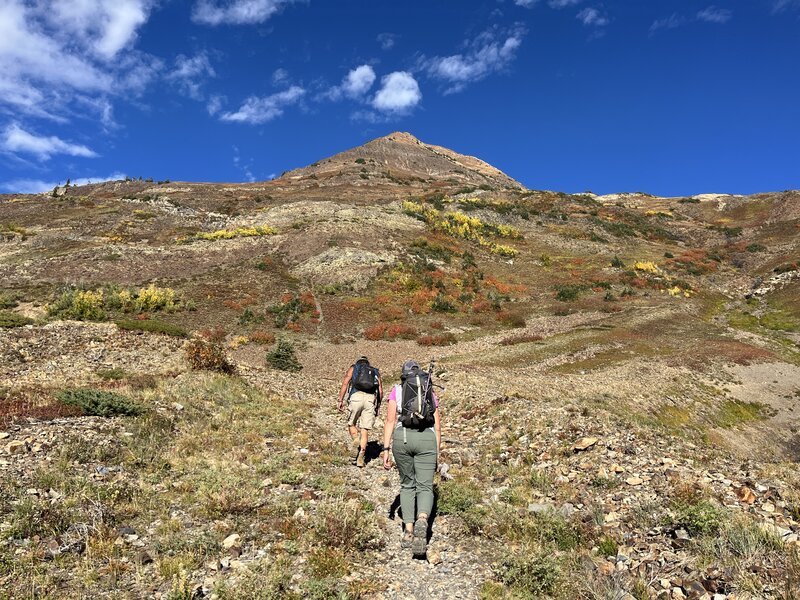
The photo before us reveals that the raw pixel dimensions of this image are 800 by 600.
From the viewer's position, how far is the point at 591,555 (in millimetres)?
7590

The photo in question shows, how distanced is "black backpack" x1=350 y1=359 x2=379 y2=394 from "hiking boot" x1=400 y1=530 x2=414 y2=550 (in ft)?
16.5

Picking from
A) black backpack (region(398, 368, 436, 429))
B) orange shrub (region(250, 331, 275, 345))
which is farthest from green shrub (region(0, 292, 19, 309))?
black backpack (region(398, 368, 436, 429))

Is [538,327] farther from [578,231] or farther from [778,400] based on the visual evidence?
[578,231]

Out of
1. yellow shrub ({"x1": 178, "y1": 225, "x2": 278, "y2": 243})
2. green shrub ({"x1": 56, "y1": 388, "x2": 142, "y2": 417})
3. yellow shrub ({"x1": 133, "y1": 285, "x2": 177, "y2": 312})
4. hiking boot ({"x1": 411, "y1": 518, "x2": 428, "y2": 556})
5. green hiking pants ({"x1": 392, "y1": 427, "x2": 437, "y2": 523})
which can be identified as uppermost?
yellow shrub ({"x1": 178, "y1": 225, "x2": 278, "y2": 243})

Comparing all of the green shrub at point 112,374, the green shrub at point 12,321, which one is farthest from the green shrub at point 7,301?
the green shrub at point 112,374

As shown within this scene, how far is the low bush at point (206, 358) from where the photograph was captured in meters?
19.9

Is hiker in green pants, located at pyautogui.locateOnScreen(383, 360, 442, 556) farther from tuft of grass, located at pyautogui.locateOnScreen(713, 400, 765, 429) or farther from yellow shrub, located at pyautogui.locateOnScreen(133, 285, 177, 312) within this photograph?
yellow shrub, located at pyautogui.locateOnScreen(133, 285, 177, 312)

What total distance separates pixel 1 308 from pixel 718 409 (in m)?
46.4

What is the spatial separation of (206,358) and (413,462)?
48.7 ft

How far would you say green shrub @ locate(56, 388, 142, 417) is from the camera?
12180 mm

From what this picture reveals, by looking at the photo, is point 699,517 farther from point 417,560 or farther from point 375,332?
point 375,332

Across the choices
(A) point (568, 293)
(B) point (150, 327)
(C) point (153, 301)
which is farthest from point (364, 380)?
(A) point (568, 293)

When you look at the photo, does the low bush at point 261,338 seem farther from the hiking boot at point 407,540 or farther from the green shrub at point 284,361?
the hiking boot at point 407,540

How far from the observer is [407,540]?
26.1 feet
